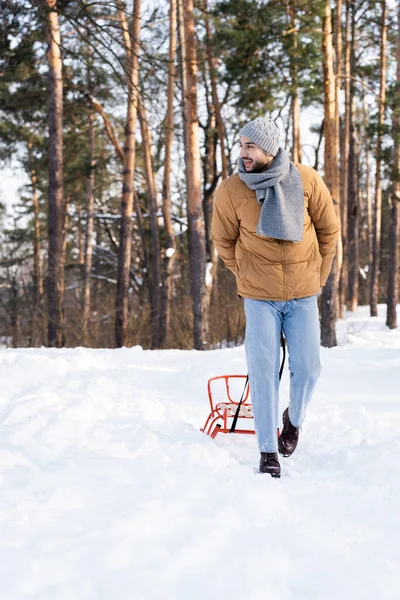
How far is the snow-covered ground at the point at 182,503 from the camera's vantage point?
73.1 inches

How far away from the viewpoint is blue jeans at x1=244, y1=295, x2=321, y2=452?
3096mm

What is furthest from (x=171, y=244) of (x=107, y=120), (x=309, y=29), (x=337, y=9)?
(x=337, y=9)

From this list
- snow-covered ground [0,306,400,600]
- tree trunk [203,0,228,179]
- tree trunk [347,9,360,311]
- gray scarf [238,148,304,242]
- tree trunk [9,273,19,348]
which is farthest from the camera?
tree trunk [347,9,360,311]

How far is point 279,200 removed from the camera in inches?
115

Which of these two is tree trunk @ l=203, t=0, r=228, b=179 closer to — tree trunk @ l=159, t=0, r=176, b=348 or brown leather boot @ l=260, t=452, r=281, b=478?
tree trunk @ l=159, t=0, r=176, b=348

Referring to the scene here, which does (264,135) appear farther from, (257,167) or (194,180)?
(194,180)

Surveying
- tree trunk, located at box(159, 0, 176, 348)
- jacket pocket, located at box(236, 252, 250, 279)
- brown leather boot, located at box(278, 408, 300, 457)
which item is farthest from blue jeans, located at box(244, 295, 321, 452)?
tree trunk, located at box(159, 0, 176, 348)

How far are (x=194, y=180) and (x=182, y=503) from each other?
9.04 m

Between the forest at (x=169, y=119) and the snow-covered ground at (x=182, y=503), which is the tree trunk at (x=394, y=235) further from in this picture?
the snow-covered ground at (x=182, y=503)

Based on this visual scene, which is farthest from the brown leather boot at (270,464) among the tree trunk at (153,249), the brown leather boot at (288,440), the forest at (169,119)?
the tree trunk at (153,249)

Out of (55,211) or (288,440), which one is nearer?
(288,440)

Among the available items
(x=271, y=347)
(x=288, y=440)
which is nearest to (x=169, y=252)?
(x=288, y=440)

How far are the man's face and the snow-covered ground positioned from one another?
1.49 meters

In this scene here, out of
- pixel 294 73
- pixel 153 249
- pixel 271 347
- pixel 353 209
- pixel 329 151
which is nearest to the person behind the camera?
pixel 271 347
